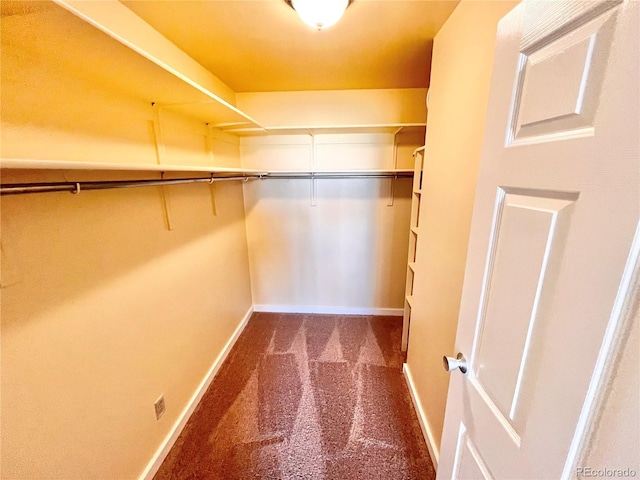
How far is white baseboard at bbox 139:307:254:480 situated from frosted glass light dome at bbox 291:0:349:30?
2.38 metres

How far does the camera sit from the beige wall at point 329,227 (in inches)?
102

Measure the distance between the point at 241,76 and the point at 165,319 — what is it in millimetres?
1931

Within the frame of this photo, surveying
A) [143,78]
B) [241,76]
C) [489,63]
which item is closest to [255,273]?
[241,76]

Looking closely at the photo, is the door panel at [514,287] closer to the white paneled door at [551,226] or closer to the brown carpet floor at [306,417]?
the white paneled door at [551,226]

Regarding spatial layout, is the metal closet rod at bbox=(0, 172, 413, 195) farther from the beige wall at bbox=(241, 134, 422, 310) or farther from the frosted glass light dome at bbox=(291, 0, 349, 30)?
the frosted glass light dome at bbox=(291, 0, 349, 30)

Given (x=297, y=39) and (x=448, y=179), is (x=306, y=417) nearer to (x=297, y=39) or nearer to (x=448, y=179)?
(x=448, y=179)

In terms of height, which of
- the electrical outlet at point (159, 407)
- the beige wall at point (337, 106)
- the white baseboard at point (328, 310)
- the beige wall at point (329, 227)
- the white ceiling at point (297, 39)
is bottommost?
the white baseboard at point (328, 310)

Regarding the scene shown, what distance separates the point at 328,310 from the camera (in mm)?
3045

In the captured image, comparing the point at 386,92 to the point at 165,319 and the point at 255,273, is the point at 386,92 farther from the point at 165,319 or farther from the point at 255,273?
the point at 165,319

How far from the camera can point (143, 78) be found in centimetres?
105

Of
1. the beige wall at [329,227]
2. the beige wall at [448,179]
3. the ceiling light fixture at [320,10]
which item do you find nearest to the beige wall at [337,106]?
the beige wall at [329,227]

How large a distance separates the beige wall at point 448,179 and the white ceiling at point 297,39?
0.73 feet

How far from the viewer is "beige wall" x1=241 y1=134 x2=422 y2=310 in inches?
102

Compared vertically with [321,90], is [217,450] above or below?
below
